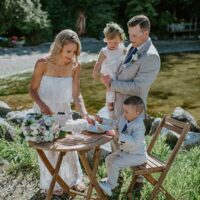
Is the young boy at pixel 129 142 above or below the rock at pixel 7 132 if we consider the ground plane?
above

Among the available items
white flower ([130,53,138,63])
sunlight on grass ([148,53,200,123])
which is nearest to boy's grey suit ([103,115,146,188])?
white flower ([130,53,138,63])

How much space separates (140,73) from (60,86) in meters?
0.99

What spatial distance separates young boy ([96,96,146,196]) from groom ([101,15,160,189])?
0.22 m

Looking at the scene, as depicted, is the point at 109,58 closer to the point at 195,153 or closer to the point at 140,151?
the point at 140,151

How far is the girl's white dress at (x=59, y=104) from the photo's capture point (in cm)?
510

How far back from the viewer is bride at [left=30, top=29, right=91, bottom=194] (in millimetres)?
4785

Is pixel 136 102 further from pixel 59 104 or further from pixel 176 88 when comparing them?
pixel 176 88

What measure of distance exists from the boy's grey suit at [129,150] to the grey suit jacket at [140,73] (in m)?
0.32

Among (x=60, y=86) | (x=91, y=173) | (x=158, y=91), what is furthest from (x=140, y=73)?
(x=158, y=91)

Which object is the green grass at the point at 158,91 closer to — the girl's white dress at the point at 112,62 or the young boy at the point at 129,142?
the girl's white dress at the point at 112,62

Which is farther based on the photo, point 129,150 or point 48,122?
point 129,150

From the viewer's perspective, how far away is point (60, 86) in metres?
5.14

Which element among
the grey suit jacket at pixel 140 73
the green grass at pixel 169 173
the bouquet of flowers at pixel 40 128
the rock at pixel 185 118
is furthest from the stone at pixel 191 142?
the bouquet of flowers at pixel 40 128

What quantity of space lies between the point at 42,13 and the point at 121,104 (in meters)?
17.4
